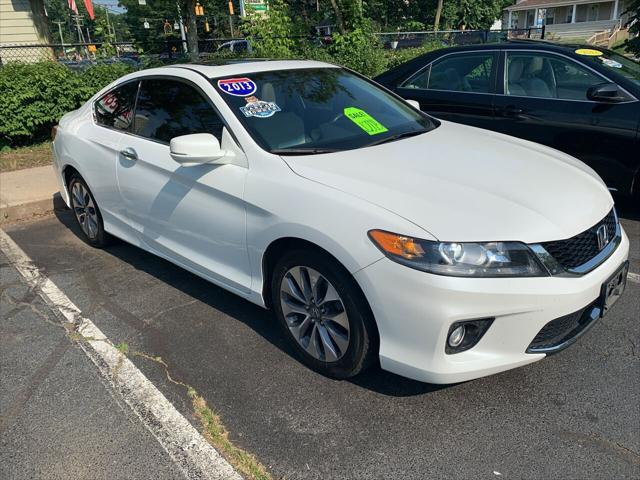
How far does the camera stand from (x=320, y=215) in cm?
263

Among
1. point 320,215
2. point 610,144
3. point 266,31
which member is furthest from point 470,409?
point 266,31

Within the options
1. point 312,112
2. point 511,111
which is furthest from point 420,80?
point 312,112

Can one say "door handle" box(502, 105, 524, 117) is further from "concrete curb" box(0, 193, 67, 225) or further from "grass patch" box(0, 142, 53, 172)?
"grass patch" box(0, 142, 53, 172)

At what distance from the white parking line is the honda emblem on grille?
1992mm

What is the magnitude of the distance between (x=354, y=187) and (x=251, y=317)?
1.37 metres

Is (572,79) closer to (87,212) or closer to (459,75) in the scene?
(459,75)

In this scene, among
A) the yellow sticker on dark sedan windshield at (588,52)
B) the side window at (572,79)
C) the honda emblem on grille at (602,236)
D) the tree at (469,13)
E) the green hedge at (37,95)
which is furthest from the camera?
the tree at (469,13)

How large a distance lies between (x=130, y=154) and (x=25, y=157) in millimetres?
5175

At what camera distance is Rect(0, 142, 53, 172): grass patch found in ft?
25.4

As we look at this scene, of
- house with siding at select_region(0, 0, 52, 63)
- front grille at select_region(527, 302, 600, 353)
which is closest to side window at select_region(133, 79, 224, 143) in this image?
front grille at select_region(527, 302, 600, 353)

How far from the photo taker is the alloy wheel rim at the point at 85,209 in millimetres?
4727

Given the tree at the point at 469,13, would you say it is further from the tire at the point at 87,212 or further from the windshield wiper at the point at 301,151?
the windshield wiper at the point at 301,151

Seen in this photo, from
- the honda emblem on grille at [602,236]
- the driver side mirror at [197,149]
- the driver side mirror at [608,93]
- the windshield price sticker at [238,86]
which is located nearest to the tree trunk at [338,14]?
the driver side mirror at [608,93]

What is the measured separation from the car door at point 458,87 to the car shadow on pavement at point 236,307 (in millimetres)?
3188
